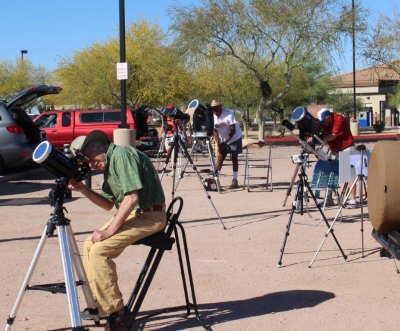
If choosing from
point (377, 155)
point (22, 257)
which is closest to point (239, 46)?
point (22, 257)

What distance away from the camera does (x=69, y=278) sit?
452 centimetres

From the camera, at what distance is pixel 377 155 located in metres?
5.27

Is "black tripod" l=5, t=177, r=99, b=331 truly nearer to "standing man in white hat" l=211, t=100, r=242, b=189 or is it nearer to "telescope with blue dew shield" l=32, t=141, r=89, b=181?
"telescope with blue dew shield" l=32, t=141, r=89, b=181

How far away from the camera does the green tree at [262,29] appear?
30.3 meters

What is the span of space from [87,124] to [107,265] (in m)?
18.1

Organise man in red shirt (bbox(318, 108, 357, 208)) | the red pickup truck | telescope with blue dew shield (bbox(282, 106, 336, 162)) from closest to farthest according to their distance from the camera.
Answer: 1. telescope with blue dew shield (bbox(282, 106, 336, 162))
2. man in red shirt (bbox(318, 108, 357, 208))
3. the red pickup truck

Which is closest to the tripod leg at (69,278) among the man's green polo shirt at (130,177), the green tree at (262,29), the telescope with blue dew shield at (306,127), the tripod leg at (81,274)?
the tripod leg at (81,274)

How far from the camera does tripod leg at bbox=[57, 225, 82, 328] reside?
4.42 metres

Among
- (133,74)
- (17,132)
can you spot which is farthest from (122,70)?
(133,74)

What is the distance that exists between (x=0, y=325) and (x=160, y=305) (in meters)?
1.33

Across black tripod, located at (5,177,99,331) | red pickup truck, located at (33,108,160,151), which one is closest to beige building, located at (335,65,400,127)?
red pickup truck, located at (33,108,160,151)

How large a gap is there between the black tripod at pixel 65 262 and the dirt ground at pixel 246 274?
60 centimetres

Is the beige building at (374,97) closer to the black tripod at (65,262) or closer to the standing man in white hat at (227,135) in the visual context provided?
the standing man in white hat at (227,135)

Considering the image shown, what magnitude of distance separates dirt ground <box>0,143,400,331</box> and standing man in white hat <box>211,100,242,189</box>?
9.31 feet
